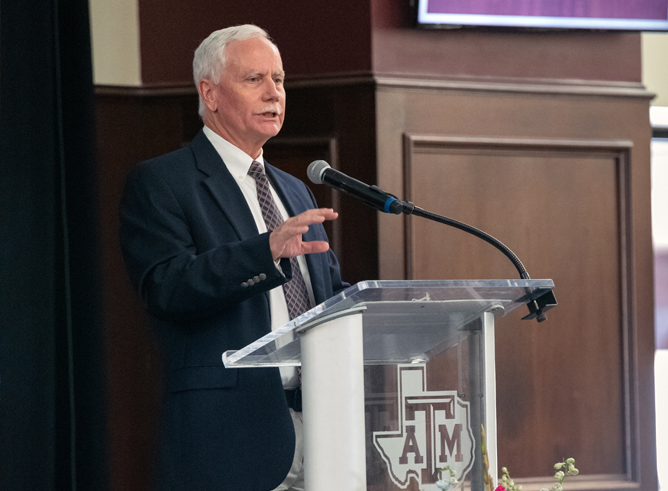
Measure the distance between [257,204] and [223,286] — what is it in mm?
362

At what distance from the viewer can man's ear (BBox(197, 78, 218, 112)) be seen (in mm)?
1848

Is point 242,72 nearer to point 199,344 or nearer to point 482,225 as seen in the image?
point 199,344

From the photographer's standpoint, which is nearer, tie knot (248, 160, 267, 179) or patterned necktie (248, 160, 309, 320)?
patterned necktie (248, 160, 309, 320)

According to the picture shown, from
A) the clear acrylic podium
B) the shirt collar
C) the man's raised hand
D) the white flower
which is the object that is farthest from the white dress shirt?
the white flower

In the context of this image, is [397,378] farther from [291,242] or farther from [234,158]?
[234,158]

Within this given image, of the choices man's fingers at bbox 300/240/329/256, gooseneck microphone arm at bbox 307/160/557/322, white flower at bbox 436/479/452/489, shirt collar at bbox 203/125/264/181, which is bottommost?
white flower at bbox 436/479/452/489

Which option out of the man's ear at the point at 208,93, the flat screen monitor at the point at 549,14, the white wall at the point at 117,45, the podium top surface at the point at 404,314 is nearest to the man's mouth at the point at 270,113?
the man's ear at the point at 208,93

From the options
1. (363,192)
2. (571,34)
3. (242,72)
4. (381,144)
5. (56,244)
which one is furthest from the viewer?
(571,34)

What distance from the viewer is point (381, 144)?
2.76 meters

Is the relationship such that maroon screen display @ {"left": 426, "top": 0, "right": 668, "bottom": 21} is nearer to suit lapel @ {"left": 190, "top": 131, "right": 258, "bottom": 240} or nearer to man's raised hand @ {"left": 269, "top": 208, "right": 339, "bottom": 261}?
suit lapel @ {"left": 190, "top": 131, "right": 258, "bottom": 240}

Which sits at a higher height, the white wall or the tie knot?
the white wall

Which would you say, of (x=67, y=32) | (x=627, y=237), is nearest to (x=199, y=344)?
(x=67, y=32)

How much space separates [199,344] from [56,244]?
16.9 inches

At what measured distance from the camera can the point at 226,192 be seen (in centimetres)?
168
